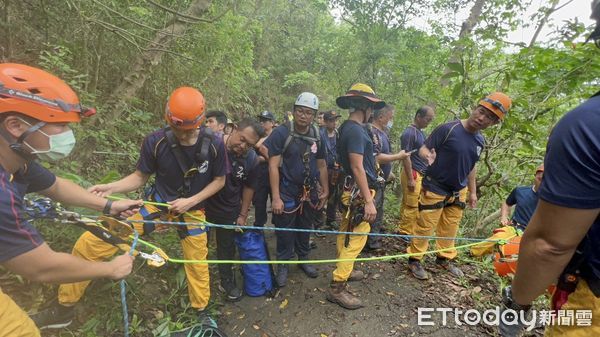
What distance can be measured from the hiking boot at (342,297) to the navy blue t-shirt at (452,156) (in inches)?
71.1

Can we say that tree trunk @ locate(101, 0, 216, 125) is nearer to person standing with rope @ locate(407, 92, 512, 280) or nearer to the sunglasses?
the sunglasses

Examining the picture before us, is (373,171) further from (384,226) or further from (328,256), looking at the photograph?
(384,226)

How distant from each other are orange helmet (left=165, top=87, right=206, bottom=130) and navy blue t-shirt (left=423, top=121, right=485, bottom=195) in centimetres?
313

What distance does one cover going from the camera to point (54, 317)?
113 inches

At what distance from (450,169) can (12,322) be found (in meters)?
4.41

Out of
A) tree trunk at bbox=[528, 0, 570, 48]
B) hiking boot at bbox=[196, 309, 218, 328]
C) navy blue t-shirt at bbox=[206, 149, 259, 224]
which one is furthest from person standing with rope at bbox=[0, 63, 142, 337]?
tree trunk at bbox=[528, 0, 570, 48]

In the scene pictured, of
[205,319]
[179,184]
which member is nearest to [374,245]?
[205,319]

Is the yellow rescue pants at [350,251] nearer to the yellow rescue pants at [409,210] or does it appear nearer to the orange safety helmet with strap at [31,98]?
the yellow rescue pants at [409,210]

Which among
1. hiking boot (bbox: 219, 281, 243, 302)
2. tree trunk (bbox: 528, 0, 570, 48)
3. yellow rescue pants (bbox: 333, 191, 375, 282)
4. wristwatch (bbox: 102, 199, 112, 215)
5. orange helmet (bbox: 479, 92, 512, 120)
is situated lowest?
hiking boot (bbox: 219, 281, 243, 302)

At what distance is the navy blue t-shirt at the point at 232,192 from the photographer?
3.79 metres

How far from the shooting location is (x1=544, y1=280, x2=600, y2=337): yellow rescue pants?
1.32 m

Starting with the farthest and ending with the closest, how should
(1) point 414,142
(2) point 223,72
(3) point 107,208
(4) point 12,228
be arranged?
(2) point 223,72 → (1) point 414,142 → (3) point 107,208 → (4) point 12,228

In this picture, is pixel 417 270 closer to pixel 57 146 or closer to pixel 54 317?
pixel 54 317

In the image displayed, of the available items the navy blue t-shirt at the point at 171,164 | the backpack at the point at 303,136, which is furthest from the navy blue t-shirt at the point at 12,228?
the backpack at the point at 303,136
